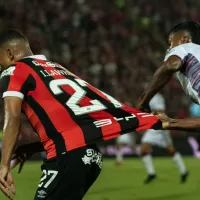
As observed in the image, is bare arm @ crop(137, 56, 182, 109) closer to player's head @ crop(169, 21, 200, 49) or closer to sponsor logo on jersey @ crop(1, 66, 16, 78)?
player's head @ crop(169, 21, 200, 49)

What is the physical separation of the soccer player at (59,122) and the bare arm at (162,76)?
2.93ft

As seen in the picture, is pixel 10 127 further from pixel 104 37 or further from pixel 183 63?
pixel 104 37

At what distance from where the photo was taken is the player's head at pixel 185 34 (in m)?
5.37

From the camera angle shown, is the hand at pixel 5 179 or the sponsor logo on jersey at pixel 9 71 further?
the sponsor logo on jersey at pixel 9 71

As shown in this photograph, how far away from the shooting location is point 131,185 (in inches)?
451

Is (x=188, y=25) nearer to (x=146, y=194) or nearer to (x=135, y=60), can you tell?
(x=146, y=194)

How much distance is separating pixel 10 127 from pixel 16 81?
324 millimetres

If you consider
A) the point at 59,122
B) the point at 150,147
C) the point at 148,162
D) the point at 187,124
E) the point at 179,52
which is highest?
the point at 179,52

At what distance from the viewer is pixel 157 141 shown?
42.7 ft

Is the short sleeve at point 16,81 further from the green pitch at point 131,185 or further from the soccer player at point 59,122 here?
the green pitch at point 131,185

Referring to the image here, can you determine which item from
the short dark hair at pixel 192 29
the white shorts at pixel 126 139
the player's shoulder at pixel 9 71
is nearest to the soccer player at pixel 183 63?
the short dark hair at pixel 192 29

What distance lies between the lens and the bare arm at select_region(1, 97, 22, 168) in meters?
4.02

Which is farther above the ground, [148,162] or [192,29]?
[192,29]

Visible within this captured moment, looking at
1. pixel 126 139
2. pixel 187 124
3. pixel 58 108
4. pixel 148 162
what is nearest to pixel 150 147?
pixel 148 162
